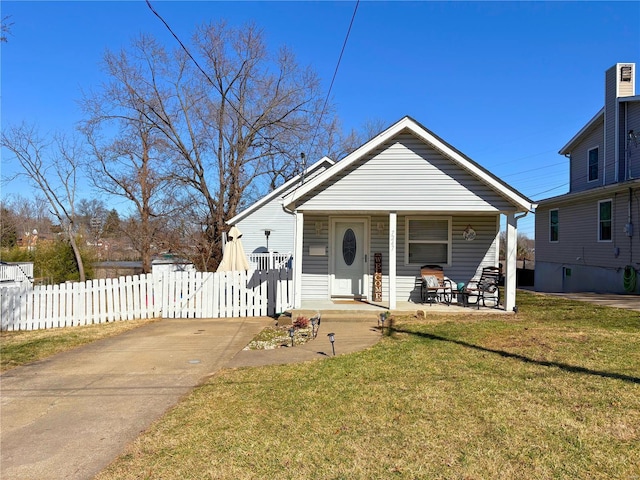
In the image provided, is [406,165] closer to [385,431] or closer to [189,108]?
[385,431]

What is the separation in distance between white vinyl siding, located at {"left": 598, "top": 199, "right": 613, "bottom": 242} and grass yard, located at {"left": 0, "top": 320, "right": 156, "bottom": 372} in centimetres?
1691

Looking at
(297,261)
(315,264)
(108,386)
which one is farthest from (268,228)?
(108,386)

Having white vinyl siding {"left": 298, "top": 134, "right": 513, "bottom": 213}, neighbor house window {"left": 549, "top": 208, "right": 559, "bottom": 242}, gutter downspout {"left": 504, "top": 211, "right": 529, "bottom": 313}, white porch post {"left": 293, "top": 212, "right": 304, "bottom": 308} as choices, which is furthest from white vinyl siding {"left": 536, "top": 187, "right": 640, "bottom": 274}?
white porch post {"left": 293, "top": 212, "right": 304, "bottom": 308}

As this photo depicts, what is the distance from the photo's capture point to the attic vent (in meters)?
17.3

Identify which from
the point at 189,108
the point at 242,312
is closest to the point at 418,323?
the point at 242,312

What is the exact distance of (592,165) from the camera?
1964cm

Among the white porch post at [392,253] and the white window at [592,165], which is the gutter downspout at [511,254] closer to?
the white porch post at [392,253]

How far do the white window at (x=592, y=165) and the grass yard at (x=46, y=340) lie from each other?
765 inches

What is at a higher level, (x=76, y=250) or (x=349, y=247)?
(x=349, y=247)

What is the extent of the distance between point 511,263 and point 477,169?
2.20 meters

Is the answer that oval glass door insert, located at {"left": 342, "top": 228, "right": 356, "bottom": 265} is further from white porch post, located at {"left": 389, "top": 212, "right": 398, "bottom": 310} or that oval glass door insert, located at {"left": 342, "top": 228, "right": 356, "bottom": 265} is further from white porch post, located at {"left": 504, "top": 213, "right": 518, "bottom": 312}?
white porch post, located at {"left": 504, "top": 213, "right": 518, "bottom": 312}

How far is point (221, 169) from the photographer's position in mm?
25984

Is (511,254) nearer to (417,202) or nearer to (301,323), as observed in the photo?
(417,202)

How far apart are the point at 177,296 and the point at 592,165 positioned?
1886cm
